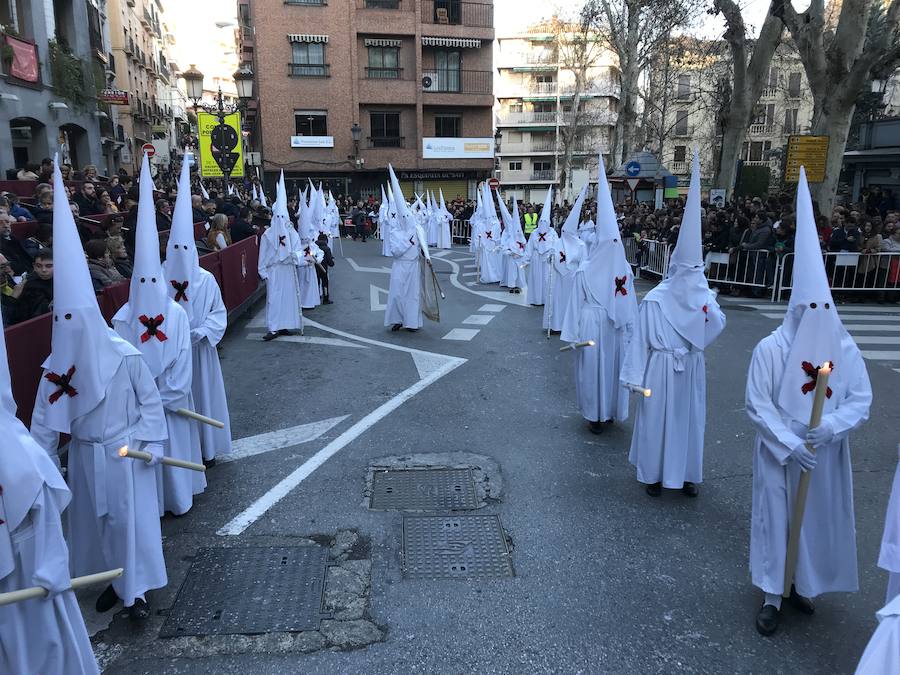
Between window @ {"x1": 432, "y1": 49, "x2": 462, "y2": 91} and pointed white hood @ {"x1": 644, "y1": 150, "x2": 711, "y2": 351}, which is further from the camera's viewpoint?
window @ {"x1": 432, "y1": 49, "x2": 462, "y2": 91}

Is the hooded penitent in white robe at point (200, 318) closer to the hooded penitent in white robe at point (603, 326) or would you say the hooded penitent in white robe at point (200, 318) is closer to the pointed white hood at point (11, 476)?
the pointed white hood at point (11, 476)

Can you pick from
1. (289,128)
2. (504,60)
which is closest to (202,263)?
(289,128)

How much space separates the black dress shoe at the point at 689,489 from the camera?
5426 millimetres

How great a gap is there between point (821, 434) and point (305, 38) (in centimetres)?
3792

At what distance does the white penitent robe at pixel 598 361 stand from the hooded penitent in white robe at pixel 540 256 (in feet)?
21.4

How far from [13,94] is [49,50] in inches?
123

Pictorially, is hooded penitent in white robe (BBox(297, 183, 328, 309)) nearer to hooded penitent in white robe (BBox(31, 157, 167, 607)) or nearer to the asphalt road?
the asphalt road

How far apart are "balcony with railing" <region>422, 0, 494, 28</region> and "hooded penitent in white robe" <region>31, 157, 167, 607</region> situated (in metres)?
38.2

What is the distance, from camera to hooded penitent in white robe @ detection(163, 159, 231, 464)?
18.4ft

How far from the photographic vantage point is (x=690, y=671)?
3.49 m

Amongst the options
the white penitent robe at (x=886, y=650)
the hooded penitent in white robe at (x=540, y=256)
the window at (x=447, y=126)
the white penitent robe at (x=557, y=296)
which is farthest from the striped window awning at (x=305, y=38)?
the white penitent robe at (x=886, y=650)

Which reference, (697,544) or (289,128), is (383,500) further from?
(289,128)

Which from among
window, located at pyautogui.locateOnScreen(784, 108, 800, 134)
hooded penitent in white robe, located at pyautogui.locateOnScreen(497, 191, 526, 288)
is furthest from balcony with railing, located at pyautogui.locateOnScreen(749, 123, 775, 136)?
hooded penitent in white robe, located at pyautogui.locateOnScreen(497, 191, 526, 288)

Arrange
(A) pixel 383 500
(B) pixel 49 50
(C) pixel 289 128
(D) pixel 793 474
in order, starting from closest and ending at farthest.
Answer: (D) pixel 793 474 → (A) pixel 383 500 → (B) pixel 49 50 → (C) pixel 289 128
